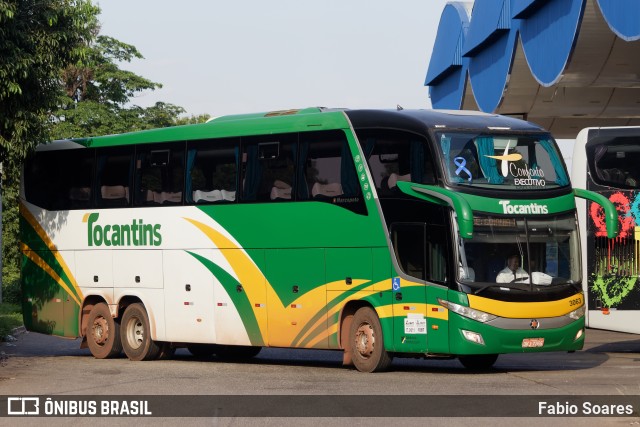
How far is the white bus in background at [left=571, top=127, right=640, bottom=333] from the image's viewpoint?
75.0 ft

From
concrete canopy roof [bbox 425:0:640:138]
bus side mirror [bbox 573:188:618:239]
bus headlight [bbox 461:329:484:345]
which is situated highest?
concrete canopy roof [bbox 425:0:640:138]

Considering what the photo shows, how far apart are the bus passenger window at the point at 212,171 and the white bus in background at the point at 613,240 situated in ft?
19.5

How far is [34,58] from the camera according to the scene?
22656 mm

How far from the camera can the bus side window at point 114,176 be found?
24109mm

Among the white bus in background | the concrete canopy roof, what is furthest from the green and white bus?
the concrete canopy roof

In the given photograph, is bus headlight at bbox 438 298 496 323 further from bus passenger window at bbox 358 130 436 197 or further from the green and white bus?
bus passenger window at bbox 358 130 436 197

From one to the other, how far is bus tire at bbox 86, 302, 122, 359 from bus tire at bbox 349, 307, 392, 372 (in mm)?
5810

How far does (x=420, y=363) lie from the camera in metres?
22.8

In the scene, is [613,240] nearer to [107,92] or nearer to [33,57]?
[33,57]

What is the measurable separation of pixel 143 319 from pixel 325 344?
455cm

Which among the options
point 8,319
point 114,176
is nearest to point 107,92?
point 8,319

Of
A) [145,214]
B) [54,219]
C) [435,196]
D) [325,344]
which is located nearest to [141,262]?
[145,214]

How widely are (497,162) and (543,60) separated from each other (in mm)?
17910

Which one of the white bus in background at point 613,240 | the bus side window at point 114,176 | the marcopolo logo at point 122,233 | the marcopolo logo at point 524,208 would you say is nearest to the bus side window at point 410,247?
the marcopolo logo at point 524,208
